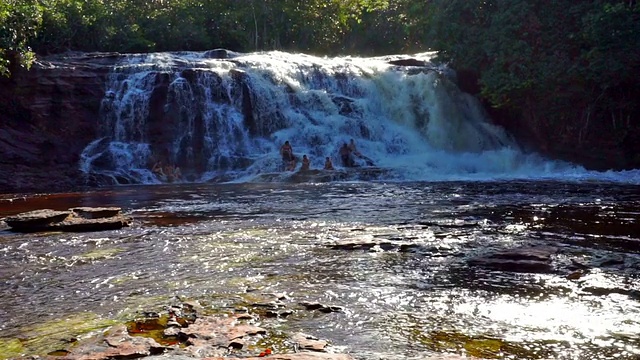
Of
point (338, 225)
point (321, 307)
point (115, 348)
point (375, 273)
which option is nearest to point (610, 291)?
point (375, 273)

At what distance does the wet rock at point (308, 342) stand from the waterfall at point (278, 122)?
15.8 metres

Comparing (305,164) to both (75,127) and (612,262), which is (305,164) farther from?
(612,262)

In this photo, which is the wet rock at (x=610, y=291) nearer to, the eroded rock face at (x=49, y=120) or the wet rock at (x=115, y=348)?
the wet rock at (x=115, y=348)

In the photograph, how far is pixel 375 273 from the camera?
735 centimetres

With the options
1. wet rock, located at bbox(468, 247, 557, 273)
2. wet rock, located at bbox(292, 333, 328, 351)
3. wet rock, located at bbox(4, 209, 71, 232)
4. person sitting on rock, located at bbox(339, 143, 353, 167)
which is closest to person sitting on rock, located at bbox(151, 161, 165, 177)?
person sitting on rock, located at bbox(339, 143, 353, 167)

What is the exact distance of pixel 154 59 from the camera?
84.2 feet

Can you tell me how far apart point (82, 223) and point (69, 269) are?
128 inches

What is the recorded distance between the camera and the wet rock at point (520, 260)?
24.2 ft

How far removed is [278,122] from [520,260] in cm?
1716

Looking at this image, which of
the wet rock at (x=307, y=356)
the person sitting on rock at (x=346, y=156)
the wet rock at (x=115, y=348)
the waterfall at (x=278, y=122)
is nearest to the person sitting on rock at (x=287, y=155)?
the waterfall at (x=278, y=122)

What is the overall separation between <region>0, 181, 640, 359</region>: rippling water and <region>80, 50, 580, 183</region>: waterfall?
8.52 meters

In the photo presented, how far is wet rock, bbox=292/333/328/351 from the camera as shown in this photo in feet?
16.2

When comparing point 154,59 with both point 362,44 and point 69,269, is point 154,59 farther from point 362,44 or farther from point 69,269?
point 362,44

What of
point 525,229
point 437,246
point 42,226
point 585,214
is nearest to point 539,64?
point 585,214
